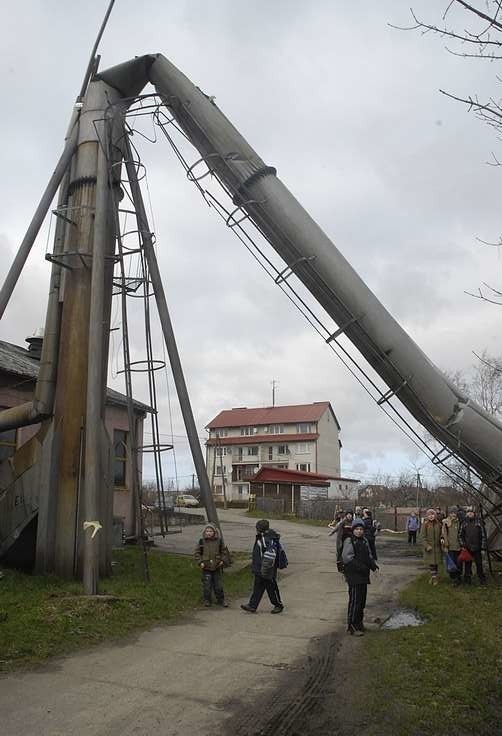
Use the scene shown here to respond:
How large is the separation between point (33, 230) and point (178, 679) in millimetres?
9121

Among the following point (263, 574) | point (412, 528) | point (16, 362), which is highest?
point (16, 362)

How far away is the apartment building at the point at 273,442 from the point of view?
69.7 meters

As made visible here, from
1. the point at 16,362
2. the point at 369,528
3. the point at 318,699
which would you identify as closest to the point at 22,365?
the point at 16,362

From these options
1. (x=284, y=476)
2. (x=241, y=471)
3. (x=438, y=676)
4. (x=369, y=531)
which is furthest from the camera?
(x=241, y=471)

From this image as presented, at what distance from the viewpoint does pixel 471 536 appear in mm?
12938

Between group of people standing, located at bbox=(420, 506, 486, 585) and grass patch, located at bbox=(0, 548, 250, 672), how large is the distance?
3784mm

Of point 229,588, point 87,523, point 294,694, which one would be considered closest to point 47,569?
point 87,523

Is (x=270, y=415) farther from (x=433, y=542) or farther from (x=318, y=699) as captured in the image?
(x=318, y=699)

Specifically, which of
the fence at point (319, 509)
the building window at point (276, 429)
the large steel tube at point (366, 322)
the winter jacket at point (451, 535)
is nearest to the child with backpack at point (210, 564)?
the large steel tube at point (366, 322)

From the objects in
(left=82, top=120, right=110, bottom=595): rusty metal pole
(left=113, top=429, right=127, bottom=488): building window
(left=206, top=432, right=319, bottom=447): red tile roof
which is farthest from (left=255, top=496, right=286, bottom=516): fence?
(left=82, top=120, right=110, bottom=595): rusty metal pole

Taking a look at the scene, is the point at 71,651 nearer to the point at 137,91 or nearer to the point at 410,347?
the point at 410,347

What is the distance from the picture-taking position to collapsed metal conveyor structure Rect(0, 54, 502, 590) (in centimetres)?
1042

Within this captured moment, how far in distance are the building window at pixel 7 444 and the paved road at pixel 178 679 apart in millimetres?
8094

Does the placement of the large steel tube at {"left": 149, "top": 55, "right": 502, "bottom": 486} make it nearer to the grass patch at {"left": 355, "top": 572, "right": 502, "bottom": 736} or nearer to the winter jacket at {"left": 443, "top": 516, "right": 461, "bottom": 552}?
the winter jacket at {"left": 443, "top": 516, "right": 461, "bottom": 552}
